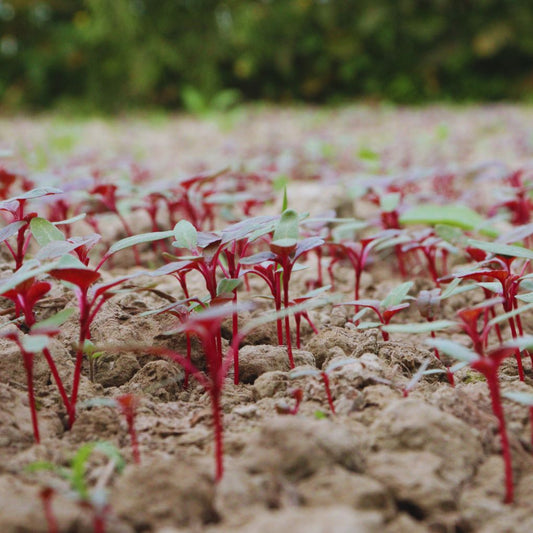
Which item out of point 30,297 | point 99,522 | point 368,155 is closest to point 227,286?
point 30,297

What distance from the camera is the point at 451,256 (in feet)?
7.88

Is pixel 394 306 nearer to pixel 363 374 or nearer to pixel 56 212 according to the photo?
pixel 363 374

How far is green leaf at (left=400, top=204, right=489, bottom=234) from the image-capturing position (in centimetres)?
247

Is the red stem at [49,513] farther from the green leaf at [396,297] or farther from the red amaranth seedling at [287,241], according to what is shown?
the green leaf at [396,297]

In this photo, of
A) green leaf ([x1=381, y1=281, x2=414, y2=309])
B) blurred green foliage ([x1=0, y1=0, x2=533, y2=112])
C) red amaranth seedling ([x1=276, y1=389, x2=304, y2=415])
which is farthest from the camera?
blurred green foliage ([x1=0, y1=0, x2=533, y2=112])

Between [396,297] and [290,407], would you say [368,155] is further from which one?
[290,407]

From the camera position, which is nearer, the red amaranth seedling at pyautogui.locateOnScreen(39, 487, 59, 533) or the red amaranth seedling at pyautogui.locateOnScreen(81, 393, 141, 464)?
the red amaranth seedling at pyautogui.locateOnScreen(39, 487, 59, 533)

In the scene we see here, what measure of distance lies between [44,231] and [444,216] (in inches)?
67.2

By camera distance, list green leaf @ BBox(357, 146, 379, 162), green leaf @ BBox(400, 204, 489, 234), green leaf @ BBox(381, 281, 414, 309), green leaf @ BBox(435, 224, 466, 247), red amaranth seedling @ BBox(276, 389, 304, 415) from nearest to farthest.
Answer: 1. red amaranth seedling @ BBox(276, 389, 304, 415)
2. green leaf @ BBox(381, 281, 414, 309)
3. green leaf @ BBox(435, 224, 466, 247)
4. green leaf @ BBox(400, 204, 489, 234)
5. green leaf @ BBox(357, 146, 379, 162)

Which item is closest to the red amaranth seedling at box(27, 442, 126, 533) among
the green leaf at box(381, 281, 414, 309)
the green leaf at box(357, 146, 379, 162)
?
the green leaf at box(381, 281, 414, 309)

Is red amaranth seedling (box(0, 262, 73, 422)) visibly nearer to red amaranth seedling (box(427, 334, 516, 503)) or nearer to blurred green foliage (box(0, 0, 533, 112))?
red amaranth seedling (box(427, 334, 516, 503))

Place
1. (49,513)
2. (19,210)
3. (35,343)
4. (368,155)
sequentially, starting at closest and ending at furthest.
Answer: (49,513)
(35,343)
(19,210)
(368,155)

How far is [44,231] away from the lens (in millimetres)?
1338

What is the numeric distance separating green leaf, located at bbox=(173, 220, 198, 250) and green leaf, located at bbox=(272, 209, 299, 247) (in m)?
0.19
